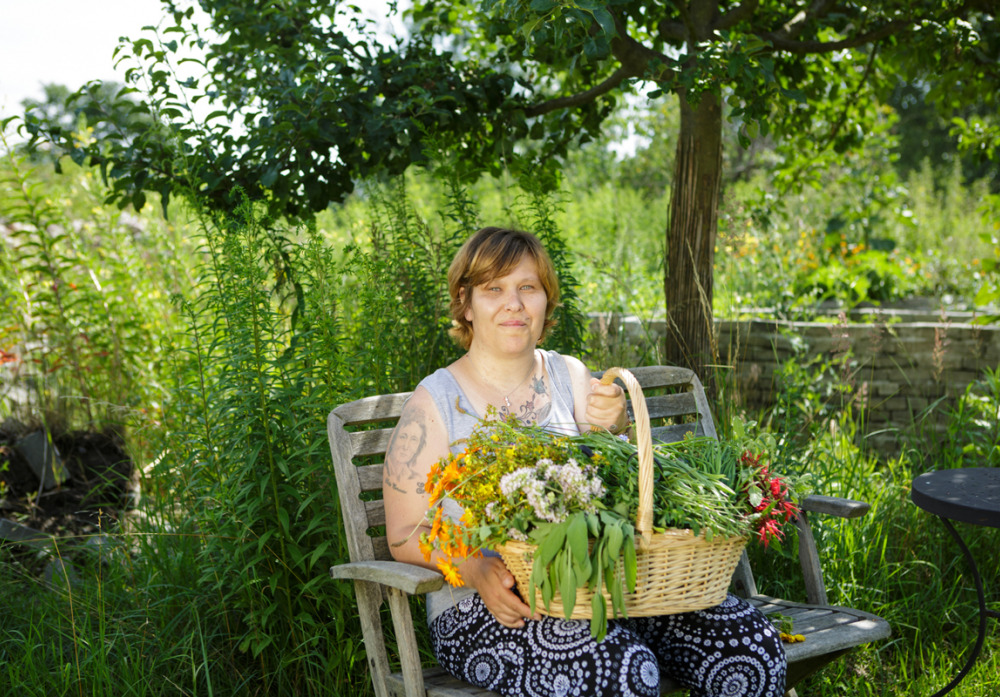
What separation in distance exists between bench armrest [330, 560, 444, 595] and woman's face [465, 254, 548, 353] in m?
0.68

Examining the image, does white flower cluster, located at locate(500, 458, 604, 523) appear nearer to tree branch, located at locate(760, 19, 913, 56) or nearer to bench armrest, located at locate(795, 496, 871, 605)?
bench armrest, located at locate(795, 496, 871, 605)

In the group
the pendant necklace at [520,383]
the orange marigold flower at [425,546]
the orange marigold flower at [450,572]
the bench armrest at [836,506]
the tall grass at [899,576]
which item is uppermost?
the pendant necklace at [520,383]

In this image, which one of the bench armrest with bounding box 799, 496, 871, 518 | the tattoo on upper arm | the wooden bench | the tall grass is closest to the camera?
the wooden bench

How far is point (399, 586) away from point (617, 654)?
0.50 meters

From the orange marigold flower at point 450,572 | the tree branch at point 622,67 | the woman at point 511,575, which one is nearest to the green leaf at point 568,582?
the woman at point 511,575

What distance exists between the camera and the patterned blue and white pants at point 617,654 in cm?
171

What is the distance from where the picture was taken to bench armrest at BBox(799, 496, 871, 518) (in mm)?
2266

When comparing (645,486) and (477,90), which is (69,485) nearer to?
(477,90)

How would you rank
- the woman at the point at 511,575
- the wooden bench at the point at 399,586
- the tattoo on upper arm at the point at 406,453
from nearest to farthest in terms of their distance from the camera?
the woman at the point at 511,575 → the wooden bench at the point at 399,586 → the tattoo on upper arm at the point at 406,453

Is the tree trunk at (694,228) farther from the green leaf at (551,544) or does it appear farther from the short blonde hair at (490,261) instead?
the green leaf at (551,544)

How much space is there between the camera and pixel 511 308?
2.21 metres

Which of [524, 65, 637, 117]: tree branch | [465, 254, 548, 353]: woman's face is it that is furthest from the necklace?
[524, 65, 637, 117]: tree branch

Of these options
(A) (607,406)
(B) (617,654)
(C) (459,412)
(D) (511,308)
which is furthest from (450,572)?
(D) (511,308)

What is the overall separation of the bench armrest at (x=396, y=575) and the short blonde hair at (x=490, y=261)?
0.80m
